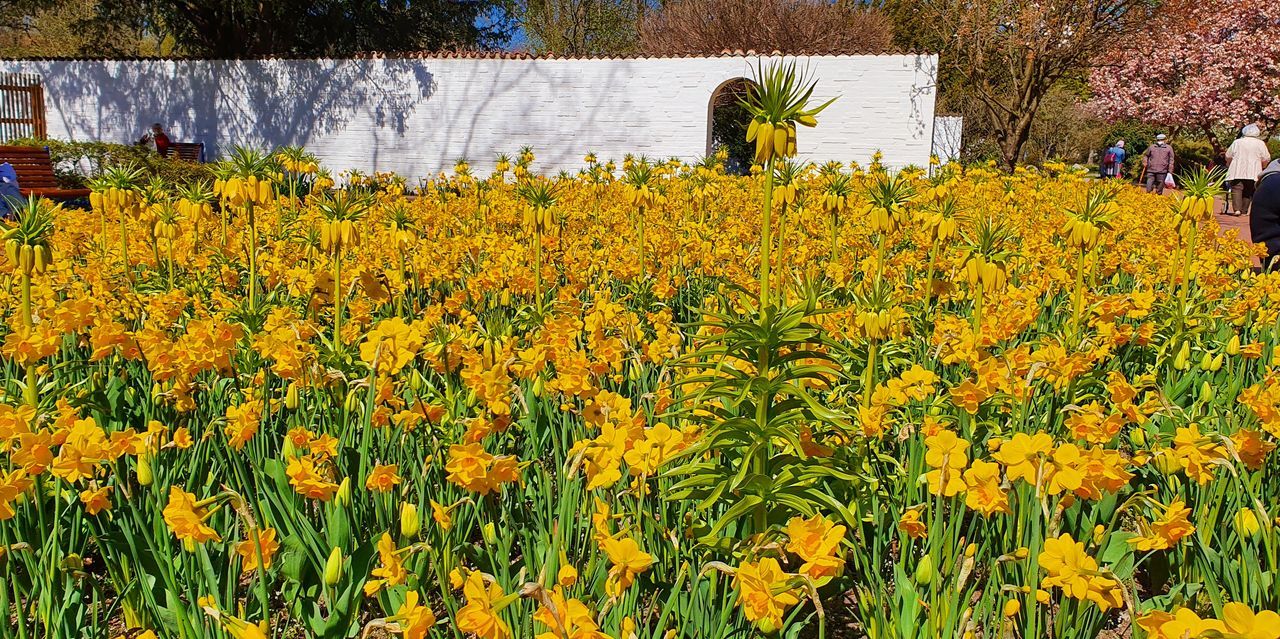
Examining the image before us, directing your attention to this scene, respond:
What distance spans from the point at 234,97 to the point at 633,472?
1872 centimetres

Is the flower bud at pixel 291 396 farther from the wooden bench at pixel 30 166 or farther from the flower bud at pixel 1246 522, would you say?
the wooden bench at pixel 30 166

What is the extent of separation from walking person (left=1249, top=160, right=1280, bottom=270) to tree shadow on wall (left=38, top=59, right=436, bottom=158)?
14.1m

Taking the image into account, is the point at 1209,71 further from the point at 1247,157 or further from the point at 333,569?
the point at 333,569

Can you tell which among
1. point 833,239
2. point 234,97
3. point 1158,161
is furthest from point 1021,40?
point 234,97

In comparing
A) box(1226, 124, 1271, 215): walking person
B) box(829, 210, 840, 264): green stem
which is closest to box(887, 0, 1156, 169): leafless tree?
box(1226, 124, 1271, 215): walking person

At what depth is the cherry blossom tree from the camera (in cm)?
2072

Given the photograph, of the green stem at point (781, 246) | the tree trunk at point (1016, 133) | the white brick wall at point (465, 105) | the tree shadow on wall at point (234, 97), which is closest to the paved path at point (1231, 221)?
the tree trunk at point (1016, 133)

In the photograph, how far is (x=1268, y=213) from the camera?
5836 millimetres

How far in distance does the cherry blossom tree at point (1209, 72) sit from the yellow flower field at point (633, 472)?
2068 cm

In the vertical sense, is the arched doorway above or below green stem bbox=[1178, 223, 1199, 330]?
above

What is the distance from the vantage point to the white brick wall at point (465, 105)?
15.9m

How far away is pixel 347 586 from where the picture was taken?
1693 mm

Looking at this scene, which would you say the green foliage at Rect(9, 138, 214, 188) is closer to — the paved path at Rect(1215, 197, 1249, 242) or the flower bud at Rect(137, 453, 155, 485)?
the flower bud at Rect(137, 453, 155, 485)

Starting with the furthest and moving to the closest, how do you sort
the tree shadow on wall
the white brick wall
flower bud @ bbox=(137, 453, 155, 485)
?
the tree shadow on wall → the white brick wall → flower bud @ bbox=(137, 453, 155, 485)
